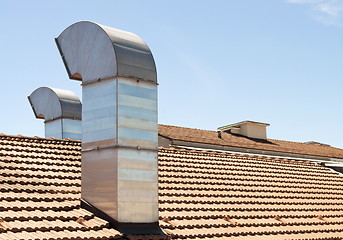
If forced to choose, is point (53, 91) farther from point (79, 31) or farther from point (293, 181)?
point (293, 181)

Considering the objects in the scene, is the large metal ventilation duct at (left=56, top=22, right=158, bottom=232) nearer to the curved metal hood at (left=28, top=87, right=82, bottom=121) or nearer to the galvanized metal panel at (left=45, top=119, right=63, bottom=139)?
the curved metal hood at (left=28, top=87, right=82, bottom=121)

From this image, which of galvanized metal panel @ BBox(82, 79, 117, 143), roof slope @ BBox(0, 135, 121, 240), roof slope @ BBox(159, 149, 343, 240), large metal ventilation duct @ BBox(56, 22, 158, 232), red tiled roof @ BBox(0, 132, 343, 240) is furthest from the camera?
roof slope @ BBox(159, 149, 343, 240)

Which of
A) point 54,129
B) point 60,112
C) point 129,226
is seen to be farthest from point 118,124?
point 54,129

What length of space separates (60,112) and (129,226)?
6.27 metres

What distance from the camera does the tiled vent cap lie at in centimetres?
3120

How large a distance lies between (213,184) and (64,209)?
4643mm

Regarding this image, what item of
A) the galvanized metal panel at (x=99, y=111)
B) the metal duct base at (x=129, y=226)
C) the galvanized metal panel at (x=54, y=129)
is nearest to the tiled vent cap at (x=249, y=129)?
the galvanized metal panel at (x=54, y=129)

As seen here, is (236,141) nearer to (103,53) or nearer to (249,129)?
(249,129)

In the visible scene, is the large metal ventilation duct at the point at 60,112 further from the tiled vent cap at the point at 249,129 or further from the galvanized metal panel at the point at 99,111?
the tiled vent cap at the point at 249,129

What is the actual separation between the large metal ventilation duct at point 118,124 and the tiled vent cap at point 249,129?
22028 millimetres

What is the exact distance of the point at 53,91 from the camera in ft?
47.7

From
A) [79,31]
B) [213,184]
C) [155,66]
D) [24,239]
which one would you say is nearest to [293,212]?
[213,184]

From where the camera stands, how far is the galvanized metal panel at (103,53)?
919 centimetres

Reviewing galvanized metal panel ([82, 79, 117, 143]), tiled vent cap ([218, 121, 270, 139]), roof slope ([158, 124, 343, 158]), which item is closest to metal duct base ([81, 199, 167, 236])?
galvanized metal panel ([82, 79, 117, 143])
